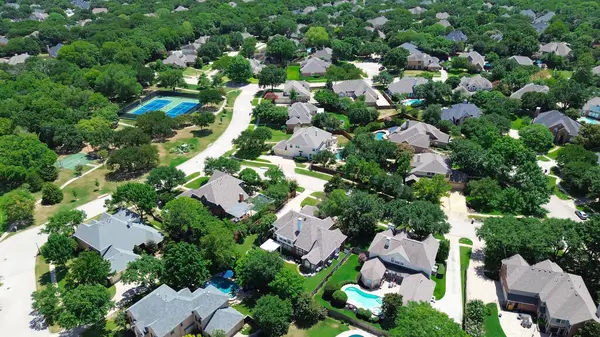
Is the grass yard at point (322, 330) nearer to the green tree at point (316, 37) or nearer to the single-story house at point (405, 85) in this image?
the single-story house at point (405, 85)

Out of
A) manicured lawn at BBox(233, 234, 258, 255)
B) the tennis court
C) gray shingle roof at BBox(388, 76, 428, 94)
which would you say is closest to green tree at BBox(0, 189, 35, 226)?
manicured lawn at BBox(233, 234, 258, 255)

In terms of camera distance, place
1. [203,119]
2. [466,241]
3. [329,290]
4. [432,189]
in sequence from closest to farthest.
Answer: [329,290], [466,241], [432,189], [203,119]

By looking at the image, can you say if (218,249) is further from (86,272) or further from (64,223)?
(64,223)

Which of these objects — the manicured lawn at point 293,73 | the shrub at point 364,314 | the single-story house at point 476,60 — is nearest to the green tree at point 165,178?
the shrub at point 364,314

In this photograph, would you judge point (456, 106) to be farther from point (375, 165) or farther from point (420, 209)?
point (420, 209)

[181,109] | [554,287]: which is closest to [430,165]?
[554,287]

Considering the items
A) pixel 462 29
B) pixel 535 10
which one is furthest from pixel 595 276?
pixel 535 10

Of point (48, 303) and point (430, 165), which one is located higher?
point (48, 303)

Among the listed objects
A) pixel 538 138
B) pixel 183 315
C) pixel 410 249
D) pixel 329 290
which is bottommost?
pixel 538 138

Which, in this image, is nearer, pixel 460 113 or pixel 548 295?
pixel 548 295
